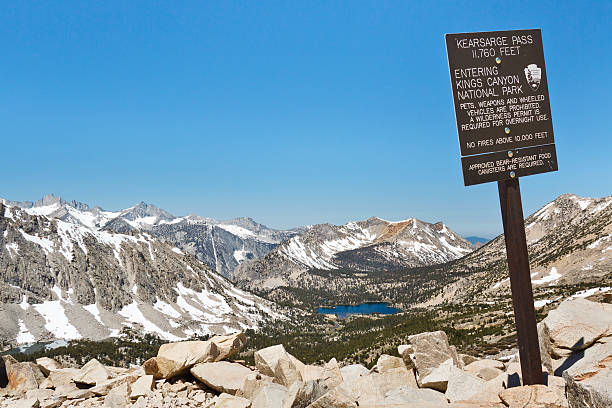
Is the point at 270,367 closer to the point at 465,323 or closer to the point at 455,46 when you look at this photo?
the point at 455,46

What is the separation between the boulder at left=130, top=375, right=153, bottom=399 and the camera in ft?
52.7

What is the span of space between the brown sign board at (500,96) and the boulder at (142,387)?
1517cm

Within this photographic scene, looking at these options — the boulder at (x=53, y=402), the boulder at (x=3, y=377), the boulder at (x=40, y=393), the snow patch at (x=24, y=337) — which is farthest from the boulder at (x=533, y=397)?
the snow patch at (x=24, y=337)

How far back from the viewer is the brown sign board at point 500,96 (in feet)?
35.6

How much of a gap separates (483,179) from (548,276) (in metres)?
178

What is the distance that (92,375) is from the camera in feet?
64.7

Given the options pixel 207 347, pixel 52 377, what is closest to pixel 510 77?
pixel 207 347

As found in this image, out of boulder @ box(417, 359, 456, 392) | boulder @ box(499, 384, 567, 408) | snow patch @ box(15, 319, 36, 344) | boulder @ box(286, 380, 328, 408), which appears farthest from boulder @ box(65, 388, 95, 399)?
snow patch @ box(15, 319, 36, 344)

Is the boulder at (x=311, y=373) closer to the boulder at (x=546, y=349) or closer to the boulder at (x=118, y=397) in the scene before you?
the boulder at (x=118, y=397)

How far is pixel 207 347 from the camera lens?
18938mm

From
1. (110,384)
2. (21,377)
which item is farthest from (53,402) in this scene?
(21,377)

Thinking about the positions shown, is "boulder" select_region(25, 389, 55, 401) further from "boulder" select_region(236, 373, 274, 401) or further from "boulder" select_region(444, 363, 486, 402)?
"boulder" select_region(444, 363, 486, 402)

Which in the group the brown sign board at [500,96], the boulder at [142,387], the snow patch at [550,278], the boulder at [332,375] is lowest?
the snow patch at [550,278]

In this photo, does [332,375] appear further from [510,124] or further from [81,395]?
[510,124]
